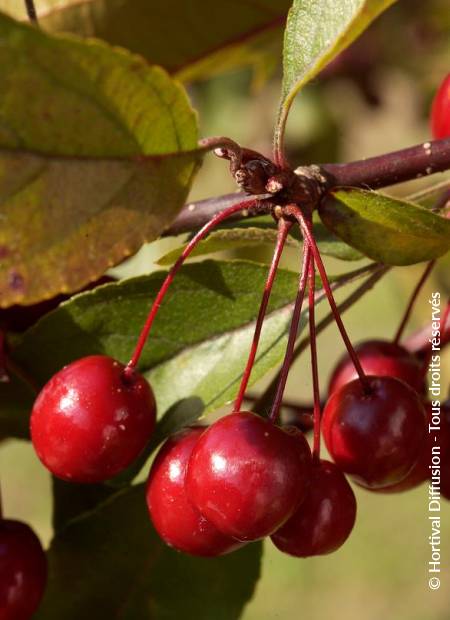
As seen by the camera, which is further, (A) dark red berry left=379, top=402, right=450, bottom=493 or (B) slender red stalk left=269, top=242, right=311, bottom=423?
(A) dark red berry left=379, top=402, right=450, bottom=493

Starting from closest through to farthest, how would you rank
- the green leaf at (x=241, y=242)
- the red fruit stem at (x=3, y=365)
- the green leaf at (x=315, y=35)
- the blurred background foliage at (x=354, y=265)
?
the green leaf at (x=315, y=35) < the green leaf at (x=241, y=242) < the red fruit stem at (x=3, y=365) < the blurred background foliage at (x=354, y=265)

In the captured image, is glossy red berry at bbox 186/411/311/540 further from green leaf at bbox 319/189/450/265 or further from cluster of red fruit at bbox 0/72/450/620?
green leaf at bbox 319/189/450/265

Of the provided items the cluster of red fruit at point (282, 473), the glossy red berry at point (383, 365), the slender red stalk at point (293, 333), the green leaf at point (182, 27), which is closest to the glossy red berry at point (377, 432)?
the cluster of red fruit at point (282, 473)

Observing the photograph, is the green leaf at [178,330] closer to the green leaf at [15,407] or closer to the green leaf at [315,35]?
the green leaf at [15,407]

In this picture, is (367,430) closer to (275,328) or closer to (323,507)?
(323,507)

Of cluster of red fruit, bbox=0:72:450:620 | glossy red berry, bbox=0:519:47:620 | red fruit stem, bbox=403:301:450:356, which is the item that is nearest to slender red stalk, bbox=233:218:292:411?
cluster of red fruit, bbox=0:72:450:620

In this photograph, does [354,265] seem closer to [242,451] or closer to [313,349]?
[313,349]
